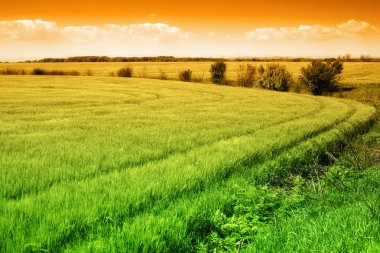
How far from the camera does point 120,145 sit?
983cm

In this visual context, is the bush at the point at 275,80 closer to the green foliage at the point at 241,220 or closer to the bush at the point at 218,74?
the bush at the point at 218,74

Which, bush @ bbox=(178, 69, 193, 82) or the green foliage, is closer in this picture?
the green foliage

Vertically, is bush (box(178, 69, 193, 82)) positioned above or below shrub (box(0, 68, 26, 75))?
below

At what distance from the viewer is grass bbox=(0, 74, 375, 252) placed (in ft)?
15.0

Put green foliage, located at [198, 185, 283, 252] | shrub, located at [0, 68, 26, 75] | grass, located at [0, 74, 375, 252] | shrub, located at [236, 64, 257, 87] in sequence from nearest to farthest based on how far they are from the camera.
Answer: grass, located at [0, 74, 375, 252] → green foliage, located at [198, 185, 283, 252] → shrub, located at [236, 64, 257, 87] → shrub, located at [0, 68, 26, 75]

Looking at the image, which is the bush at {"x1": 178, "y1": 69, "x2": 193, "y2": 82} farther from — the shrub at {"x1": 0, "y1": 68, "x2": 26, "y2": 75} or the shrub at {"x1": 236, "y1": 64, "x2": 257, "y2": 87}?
the shrub at {"x1": 0, "y1": 68, "x2": 26, "y2": 75}

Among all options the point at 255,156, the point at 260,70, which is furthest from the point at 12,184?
the point at 260,70

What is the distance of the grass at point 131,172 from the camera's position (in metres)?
4.57

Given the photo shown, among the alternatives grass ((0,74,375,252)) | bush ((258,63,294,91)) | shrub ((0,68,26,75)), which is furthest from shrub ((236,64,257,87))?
shrub ((0,68,26,75))

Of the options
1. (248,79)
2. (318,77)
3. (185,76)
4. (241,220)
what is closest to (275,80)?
(248,79)

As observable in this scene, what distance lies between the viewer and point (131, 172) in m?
7.22

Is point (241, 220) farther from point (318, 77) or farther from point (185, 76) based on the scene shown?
point (185, 76)

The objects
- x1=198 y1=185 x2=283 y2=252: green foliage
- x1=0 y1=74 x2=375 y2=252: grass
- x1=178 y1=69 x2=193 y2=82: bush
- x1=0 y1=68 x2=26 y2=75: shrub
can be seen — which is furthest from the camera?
x1=0 y1=68 x2=26 y2=75: shrub

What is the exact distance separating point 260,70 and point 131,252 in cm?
4030
